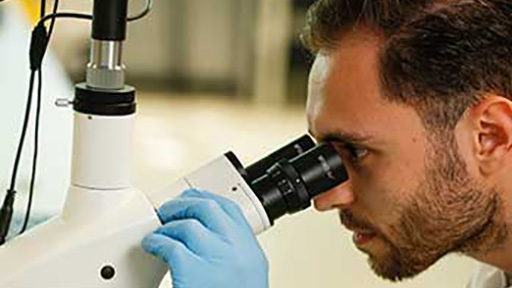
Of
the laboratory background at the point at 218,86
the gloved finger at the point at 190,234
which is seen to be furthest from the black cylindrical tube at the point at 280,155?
the laboratory background at the point at 218,86

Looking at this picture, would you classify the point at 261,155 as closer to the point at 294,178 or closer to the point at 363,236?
the point at 363,236

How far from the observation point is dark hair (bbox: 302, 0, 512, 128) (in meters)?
1.21

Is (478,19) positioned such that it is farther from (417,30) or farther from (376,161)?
(376,161)

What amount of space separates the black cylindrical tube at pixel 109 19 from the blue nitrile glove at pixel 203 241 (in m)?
0.23

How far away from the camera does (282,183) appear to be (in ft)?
3.76

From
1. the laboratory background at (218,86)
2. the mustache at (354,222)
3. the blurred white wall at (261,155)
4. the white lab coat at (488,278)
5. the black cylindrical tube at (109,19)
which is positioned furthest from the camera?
the laboratory background at (218,86)

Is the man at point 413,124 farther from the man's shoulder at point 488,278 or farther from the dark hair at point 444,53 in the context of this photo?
the man's shoulder at point 488,278

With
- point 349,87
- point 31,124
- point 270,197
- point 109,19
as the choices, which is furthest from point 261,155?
point 109,19

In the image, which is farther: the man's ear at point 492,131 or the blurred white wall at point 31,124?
the blurred white wall at point 31,124

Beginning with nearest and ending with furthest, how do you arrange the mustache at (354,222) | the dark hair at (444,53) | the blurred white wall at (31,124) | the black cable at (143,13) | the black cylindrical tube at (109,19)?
the black cylindrical tube at (109,19), the black cable at (143,13), the dark hair at (444,53), the mustache at (354,222), the blurred white wall at (31,124)

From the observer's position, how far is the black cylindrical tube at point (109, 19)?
0.99 metres

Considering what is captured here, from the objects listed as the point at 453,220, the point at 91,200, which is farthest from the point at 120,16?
the point at 453,220

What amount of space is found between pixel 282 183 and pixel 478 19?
36cm

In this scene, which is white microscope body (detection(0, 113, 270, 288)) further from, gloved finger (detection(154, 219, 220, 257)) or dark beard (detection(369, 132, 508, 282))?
dark beard (detection(369, 132, 508, 282))
